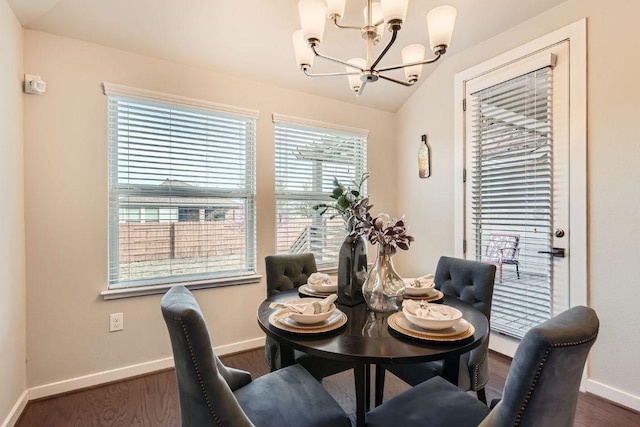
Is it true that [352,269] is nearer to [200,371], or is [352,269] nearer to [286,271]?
[286,271]

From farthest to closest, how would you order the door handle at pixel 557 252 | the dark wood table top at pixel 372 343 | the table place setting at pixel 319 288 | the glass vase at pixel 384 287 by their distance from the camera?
the door handle at pixel 557 252 < the table place setting at pixel 319 288 < the glass vase at pixel 384 287 < the dark wood table top at pixel 372 343

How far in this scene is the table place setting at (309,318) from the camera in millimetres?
1265

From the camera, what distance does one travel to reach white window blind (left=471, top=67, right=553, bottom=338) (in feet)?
7.52

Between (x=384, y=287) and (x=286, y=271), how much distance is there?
2.72 ft

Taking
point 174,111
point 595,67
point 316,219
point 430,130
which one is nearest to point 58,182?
point 174,111

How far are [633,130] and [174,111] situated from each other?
314 cm

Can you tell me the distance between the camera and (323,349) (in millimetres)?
1125

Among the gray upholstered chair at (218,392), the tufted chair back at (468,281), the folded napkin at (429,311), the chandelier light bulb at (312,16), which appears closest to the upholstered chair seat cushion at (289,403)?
the gray upholstered chair at (218,392)

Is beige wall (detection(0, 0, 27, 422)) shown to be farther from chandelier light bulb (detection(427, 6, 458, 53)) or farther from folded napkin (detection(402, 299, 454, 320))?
chandelier light bulb (detection(427, 6, 458, 53))

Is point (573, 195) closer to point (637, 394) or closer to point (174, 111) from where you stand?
point (637, 394)

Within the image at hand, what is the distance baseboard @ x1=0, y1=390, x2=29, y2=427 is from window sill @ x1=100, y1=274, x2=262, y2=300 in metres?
0.69

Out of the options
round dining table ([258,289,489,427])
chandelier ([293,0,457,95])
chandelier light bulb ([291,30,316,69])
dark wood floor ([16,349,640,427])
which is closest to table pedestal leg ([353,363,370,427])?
round dining table ([258,289,489,427])

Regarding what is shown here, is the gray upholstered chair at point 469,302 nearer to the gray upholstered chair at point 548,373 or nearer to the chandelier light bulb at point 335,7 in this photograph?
the gray upholstered chair at point 548,373

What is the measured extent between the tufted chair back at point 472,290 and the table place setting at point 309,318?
2.35 ft
